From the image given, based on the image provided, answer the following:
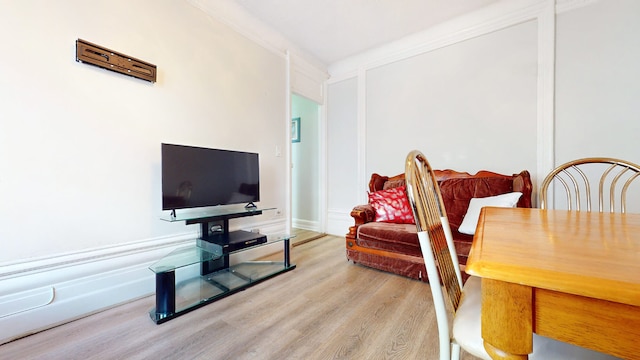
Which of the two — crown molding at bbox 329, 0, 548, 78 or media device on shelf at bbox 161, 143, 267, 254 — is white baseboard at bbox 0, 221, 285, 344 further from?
crown molding at bbox 329, 0, 548, 78

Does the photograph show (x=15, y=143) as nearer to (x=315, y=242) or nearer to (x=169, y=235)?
(x=169, y=235)

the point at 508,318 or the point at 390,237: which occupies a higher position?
the point at 508,318

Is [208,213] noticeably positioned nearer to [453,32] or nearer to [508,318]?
[508,318]

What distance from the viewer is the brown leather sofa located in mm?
2109

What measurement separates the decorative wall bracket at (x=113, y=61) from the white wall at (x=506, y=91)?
2524 millimetres

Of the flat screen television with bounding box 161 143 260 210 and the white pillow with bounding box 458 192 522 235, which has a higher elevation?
the flat screen television with bounding box 161 143 260 210

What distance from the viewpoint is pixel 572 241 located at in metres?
0.59

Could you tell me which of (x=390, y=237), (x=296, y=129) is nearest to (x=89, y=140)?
(x=390, y=237)

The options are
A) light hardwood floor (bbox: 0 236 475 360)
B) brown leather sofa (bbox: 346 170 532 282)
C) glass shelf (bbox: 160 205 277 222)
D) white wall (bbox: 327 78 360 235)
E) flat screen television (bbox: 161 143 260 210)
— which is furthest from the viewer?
white wall (bbox: 327 78 360 235)

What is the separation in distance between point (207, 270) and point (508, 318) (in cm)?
221

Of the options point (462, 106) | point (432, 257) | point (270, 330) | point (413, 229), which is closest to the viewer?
point (432, 257)

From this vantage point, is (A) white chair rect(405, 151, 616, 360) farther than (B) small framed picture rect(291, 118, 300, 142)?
No

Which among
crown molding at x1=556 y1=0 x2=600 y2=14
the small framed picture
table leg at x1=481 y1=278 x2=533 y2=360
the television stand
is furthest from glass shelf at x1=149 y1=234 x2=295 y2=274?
crown molding at x1=556 y1=0 x2=600 y2=14

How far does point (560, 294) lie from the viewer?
425 mm
